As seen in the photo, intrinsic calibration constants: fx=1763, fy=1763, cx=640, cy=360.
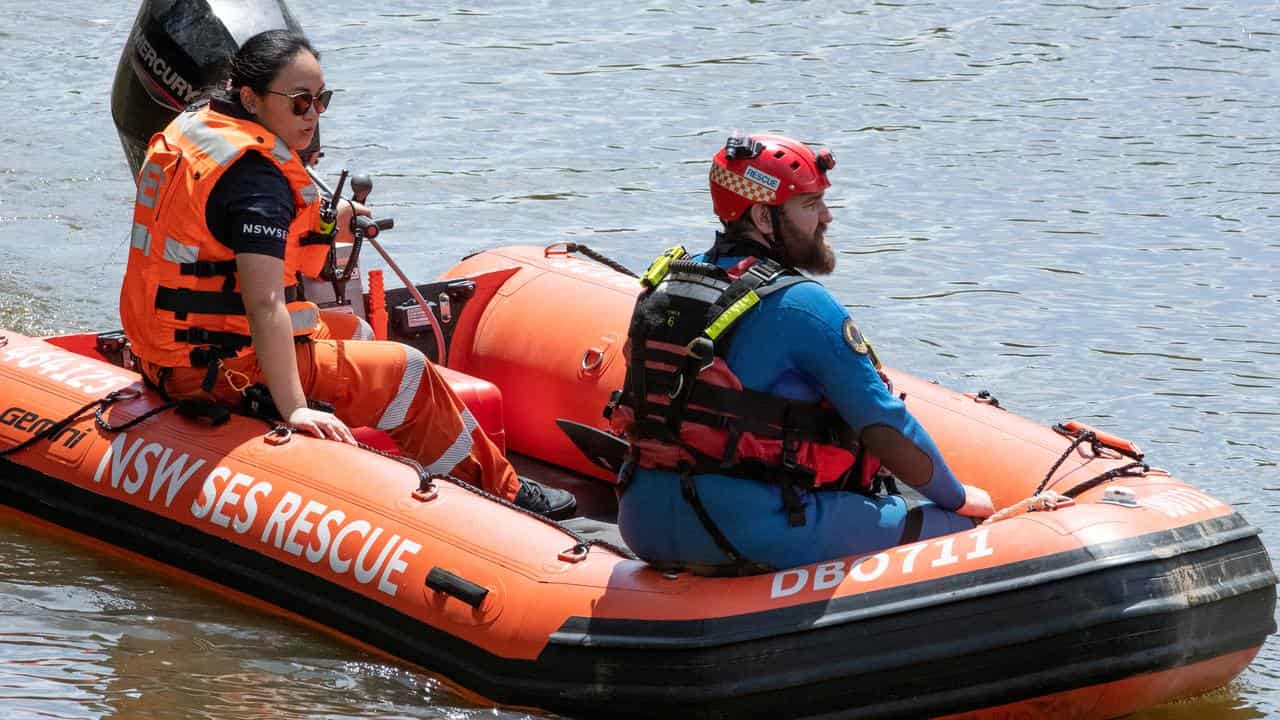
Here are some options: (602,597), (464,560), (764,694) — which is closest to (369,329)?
(464,560)

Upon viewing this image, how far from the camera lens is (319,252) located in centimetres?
447

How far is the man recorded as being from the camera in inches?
138

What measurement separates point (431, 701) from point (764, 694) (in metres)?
0.82

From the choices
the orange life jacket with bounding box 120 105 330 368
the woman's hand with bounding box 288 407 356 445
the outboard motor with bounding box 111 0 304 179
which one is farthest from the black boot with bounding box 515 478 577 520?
the outboard motor with bounding box 111 0 304 179

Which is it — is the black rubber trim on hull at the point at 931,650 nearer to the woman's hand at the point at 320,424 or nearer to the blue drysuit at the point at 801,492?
the blue drysuit at the point at 801,492

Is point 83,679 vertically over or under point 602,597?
under

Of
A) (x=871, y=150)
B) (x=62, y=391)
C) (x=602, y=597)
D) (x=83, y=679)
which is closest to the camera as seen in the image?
(x=602, y=597)

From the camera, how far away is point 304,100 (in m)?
4.19

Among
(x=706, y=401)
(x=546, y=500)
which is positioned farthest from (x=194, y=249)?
(x=706, y=401)

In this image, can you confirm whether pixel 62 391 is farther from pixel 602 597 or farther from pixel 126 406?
pixel 602 597

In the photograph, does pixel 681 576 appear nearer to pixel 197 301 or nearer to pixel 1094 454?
pixel 1094 454

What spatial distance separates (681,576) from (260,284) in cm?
122

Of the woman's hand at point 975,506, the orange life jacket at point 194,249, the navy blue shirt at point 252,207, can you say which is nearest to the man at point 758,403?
the woman's hand at point 975,506

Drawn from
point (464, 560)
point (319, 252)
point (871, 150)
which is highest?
point (319, 252)
